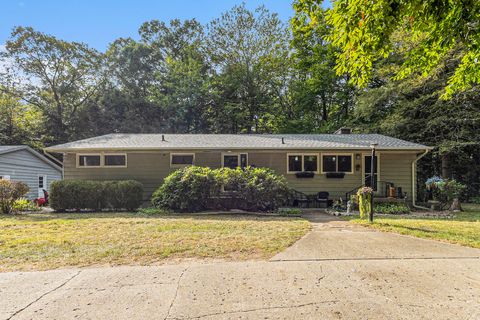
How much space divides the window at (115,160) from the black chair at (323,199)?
867cm

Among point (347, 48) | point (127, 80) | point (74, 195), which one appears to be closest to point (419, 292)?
point (347, 48)

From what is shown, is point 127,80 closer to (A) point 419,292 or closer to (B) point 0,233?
(B) point 0,233

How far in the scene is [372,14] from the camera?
3.89 m

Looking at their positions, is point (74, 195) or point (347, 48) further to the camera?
point (74, 195)

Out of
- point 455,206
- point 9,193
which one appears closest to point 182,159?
point 9,193

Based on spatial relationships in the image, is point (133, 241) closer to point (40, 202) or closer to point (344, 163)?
point (344, 163)

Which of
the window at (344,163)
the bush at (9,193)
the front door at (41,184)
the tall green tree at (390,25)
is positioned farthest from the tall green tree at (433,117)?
the front door at (41,184)

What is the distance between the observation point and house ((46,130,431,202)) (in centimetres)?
1241

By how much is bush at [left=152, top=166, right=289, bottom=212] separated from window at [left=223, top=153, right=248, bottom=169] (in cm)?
226

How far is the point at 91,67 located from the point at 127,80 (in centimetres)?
305

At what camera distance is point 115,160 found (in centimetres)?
1277

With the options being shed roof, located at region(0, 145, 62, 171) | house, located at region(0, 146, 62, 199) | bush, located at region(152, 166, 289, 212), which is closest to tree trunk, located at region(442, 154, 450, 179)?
bush, located at region(152, 166, 289, 212)

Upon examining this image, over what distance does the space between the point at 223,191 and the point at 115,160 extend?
217 inches

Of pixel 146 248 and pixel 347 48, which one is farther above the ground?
pixel 347 48
